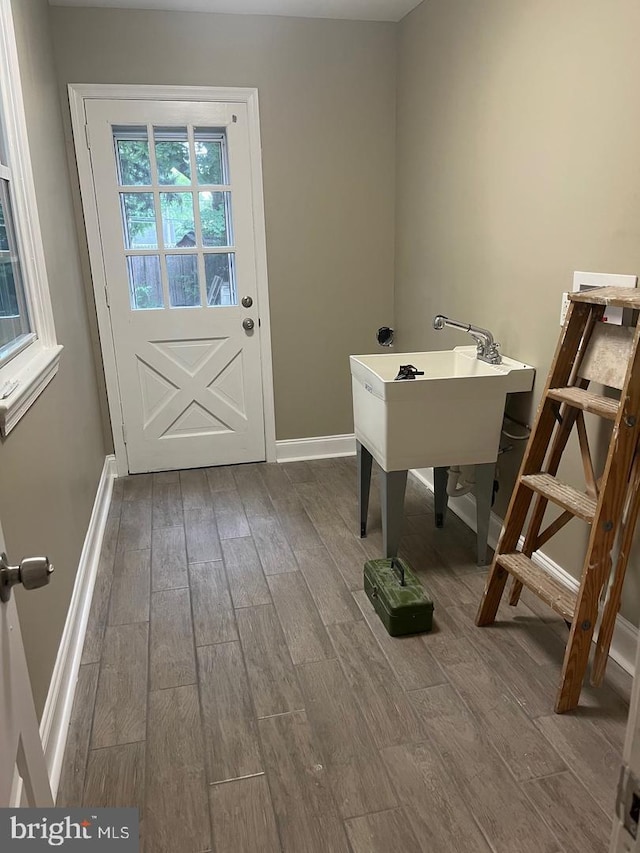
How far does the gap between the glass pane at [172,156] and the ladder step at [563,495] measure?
2.55 m

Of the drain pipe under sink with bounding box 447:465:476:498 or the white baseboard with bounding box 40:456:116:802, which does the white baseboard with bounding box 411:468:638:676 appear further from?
the white baseboard with bounding box 40:456:116:802

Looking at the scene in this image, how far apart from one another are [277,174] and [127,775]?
306cm

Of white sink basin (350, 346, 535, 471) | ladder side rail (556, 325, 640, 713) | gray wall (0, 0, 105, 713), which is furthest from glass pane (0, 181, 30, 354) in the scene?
ladder side rail (556, 325, 640, 713)

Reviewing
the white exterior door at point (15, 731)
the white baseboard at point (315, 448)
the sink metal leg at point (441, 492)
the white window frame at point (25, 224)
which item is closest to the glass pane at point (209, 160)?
the white window frame at point (25, 224)

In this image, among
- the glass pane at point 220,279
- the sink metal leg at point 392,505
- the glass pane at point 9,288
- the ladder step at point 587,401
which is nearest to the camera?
the ladder step at point 587,401

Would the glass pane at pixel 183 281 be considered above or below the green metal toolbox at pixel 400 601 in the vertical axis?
above

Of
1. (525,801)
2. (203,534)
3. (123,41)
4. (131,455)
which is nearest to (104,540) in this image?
(203,534)

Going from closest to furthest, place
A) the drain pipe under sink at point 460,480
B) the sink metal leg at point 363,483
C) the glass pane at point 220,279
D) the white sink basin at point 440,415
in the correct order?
1. the white sink basin at point 440,415
2. the drain pipe under sink at point 460,480
3. the sink metal leg at point 363,483
4. the glass pane at point 220,279

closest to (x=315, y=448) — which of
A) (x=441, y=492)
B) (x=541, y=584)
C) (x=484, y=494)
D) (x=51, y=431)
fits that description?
(x=441, y=492)

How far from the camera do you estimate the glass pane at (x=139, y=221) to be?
3.45 meters

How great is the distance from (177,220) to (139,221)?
0.69 feet

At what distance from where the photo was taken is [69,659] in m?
2.01

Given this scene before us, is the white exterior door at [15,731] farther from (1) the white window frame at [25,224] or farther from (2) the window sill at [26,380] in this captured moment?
(1) the white window frame at [25,224]

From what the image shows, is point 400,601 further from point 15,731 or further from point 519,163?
point 519,163
